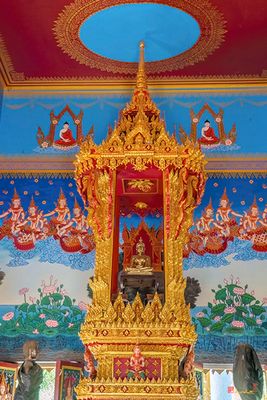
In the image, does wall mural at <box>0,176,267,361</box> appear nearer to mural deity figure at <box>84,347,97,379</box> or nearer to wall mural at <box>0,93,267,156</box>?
wall mural at <box>0,93,267,156</box>

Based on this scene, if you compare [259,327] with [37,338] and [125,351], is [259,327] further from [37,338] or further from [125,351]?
[37,338]

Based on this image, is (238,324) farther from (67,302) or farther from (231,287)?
(67,302)

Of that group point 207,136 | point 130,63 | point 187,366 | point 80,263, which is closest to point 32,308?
point 80,263

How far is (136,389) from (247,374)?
1427 millimetres

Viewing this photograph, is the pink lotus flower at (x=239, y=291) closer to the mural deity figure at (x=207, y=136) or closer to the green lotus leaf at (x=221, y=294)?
the green lotus leaf at (x=221, y=294)

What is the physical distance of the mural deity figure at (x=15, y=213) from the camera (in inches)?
323

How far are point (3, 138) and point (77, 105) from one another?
126 cm

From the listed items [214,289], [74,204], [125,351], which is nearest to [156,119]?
[74,204]

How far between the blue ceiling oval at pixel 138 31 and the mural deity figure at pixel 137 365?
4.30 meters

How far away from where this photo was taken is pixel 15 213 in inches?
325

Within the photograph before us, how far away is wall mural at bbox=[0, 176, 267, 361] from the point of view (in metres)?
7.52

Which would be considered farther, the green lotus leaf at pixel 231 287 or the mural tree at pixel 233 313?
the green lotus leaf at pixel 231 287

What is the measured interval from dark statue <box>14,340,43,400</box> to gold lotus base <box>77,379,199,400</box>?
0.95 m

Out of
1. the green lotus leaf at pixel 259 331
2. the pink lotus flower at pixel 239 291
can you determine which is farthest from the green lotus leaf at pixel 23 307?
the green lotus leaf at pixel 259 331
